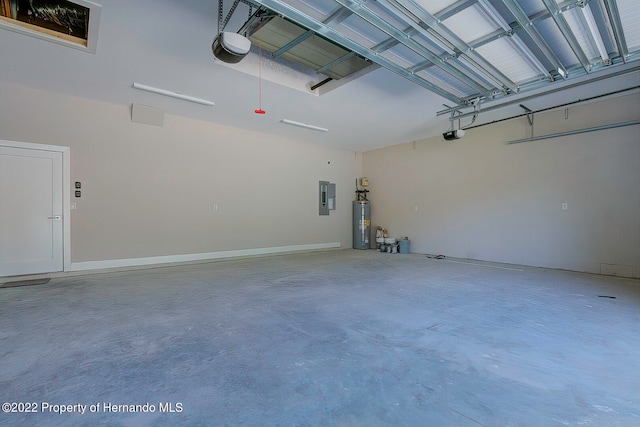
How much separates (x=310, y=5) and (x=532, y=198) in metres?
6.04

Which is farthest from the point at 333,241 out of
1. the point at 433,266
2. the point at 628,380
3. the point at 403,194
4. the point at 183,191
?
the point at 628,380

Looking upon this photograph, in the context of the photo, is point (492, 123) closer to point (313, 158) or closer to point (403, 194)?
point (403, 194)

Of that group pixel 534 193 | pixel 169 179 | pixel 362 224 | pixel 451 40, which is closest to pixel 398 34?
pixel 451 40

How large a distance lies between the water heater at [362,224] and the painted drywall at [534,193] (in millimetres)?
1010

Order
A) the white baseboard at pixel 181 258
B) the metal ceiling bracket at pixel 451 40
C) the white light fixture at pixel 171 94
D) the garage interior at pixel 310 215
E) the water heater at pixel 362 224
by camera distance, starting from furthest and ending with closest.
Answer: the water heater at pixel 362 224, the white baseboard at pixel 181 258, the white light fixture at pixel 171 94, the metal ceiling bracket at pixel 451 40, the garage interior at pixel 310 215

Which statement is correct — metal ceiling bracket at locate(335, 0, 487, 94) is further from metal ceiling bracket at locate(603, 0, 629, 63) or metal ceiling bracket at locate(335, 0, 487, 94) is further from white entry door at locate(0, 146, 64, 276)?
white entry door at locate(0, 146, 64, 276)

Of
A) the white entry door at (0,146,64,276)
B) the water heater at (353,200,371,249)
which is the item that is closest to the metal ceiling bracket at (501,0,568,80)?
the water heater at (353,200,371,249)

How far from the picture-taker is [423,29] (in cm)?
297

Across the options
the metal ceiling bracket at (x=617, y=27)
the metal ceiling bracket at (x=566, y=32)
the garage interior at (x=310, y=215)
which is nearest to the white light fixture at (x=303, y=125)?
the garage interior at (x=310, y=215)

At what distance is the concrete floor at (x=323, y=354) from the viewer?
1.67m

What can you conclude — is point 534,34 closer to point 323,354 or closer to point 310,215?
point 323,354

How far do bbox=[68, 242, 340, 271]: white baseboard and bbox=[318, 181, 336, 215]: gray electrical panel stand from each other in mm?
1098

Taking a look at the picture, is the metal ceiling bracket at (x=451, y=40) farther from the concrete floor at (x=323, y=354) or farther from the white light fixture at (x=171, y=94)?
the white light fixture at (x=171, y=94)

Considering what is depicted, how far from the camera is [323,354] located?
90.9 inches
